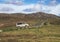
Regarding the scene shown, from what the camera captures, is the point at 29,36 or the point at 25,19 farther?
the point at 25,19

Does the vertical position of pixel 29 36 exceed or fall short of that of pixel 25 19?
it exceeds it

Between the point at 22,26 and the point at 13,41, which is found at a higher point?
the point at 13,41

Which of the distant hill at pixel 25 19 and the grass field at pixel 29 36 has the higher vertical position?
the grass field at pixel 29 36

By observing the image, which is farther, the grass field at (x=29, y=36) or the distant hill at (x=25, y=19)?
the distant hill at (x=25, y=19)

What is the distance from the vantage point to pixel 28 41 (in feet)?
89.2

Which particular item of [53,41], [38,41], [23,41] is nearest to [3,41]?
[23,41]

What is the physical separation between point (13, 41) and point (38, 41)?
3431mm

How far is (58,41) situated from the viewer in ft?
89.9

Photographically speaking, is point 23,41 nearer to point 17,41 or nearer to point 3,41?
point 17,41

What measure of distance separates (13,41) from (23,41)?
1.37 m

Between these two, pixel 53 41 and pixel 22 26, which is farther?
pixel 22 26

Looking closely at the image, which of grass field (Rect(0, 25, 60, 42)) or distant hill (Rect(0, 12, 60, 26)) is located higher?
grass field (Rect(0, 25, 60, 42))

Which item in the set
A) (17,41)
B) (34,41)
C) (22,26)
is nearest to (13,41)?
(17,41)

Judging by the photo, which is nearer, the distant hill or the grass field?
the grass field
